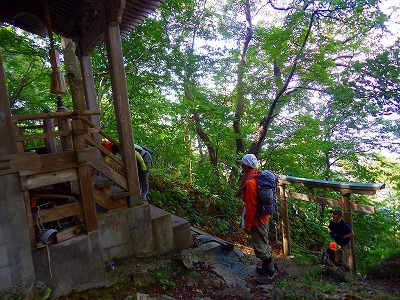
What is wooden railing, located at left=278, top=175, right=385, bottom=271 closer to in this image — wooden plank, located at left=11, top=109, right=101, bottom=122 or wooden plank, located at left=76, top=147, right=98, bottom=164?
wooden plank, located at left=76, top=147, right=98, bottom=164

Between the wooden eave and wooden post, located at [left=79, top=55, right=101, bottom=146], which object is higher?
the wooden eave

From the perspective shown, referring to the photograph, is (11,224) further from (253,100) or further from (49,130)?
(253,100)

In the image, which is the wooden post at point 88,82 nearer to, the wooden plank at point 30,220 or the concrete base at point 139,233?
the concrete base at point 139,233

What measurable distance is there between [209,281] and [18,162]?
136 inches

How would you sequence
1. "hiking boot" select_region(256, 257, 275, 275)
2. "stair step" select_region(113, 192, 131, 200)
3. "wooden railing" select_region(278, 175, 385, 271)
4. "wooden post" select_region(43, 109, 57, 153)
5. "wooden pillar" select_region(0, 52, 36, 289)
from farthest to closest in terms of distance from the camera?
"wooden post" select_region(43, 109, 57, 153), "wooden railing" select_region(278, 175, 385, 271), "hiking boot" select_region(256, 257, 275, 275), "stair step" select_region(113, 192, 131, 200), "wooden pillar" select_region(0, 52, 36, 289)

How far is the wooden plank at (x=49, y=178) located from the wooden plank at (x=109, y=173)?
368 mm

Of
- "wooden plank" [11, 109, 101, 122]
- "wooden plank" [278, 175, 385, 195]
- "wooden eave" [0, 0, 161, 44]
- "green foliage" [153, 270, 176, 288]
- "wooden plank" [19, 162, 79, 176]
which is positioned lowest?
"green foliage" [153, 270, 176, 288]

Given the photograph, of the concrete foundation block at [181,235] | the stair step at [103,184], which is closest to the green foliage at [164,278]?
the concrete foundation block at [181,235]

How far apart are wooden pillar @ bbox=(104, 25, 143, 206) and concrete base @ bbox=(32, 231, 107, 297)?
3.33 feet

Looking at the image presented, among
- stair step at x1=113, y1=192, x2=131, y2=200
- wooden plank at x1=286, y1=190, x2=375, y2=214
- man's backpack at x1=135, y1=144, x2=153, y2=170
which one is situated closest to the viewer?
stair step at x1=113, y1=192, x2=131, y2=200

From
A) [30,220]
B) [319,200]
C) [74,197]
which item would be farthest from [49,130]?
[319,200]

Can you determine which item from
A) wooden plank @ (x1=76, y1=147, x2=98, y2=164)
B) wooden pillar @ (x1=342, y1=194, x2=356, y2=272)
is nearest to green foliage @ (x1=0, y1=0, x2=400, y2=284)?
wooden pillar @ (x1=342, y1=194, x2=356, y2=272)

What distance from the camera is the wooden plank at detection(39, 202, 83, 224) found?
3.79 m

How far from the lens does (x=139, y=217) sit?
4895 mm
